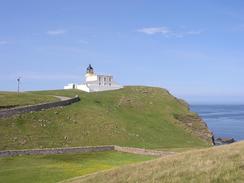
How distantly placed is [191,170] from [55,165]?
85.8 ft

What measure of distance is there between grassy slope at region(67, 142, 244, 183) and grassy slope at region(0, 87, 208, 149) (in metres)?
35.1

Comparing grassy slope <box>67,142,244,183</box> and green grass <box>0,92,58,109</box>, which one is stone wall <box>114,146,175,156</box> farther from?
green grass <box>0,92,58,109</box>

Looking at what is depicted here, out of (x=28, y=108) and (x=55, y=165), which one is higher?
(x=28, y=108)

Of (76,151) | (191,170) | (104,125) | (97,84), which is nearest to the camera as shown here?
(191,170)

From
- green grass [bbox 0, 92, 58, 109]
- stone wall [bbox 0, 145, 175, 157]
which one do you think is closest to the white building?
green grass [bbox 0, 92, 58, 109]

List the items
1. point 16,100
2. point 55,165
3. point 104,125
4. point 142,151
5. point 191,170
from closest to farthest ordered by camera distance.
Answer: point 191,170, point 55,165, point 142,151, point 104,125, point 16,100

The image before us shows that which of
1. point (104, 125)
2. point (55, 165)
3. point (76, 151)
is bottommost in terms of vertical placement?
point (55, 165)

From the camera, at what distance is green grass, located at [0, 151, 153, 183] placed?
38781 millimetres

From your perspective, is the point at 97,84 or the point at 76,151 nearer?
the point at 76,151

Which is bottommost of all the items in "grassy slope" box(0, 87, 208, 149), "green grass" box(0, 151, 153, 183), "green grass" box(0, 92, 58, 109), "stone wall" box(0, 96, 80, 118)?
"green grass" box(0, 151, 153, 183)

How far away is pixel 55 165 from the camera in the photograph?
46250 mm

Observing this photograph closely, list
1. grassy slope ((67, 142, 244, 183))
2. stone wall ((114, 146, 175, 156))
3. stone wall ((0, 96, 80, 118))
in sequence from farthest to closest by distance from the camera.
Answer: stone wall ((0, 96, 80, 118)), stone wall ((114, 146, 175, 156)), grassy slope ((67, 142, 244, 183))

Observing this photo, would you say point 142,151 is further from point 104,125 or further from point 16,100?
point 16,100

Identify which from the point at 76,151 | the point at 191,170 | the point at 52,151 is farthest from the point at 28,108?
the point at 191,170
